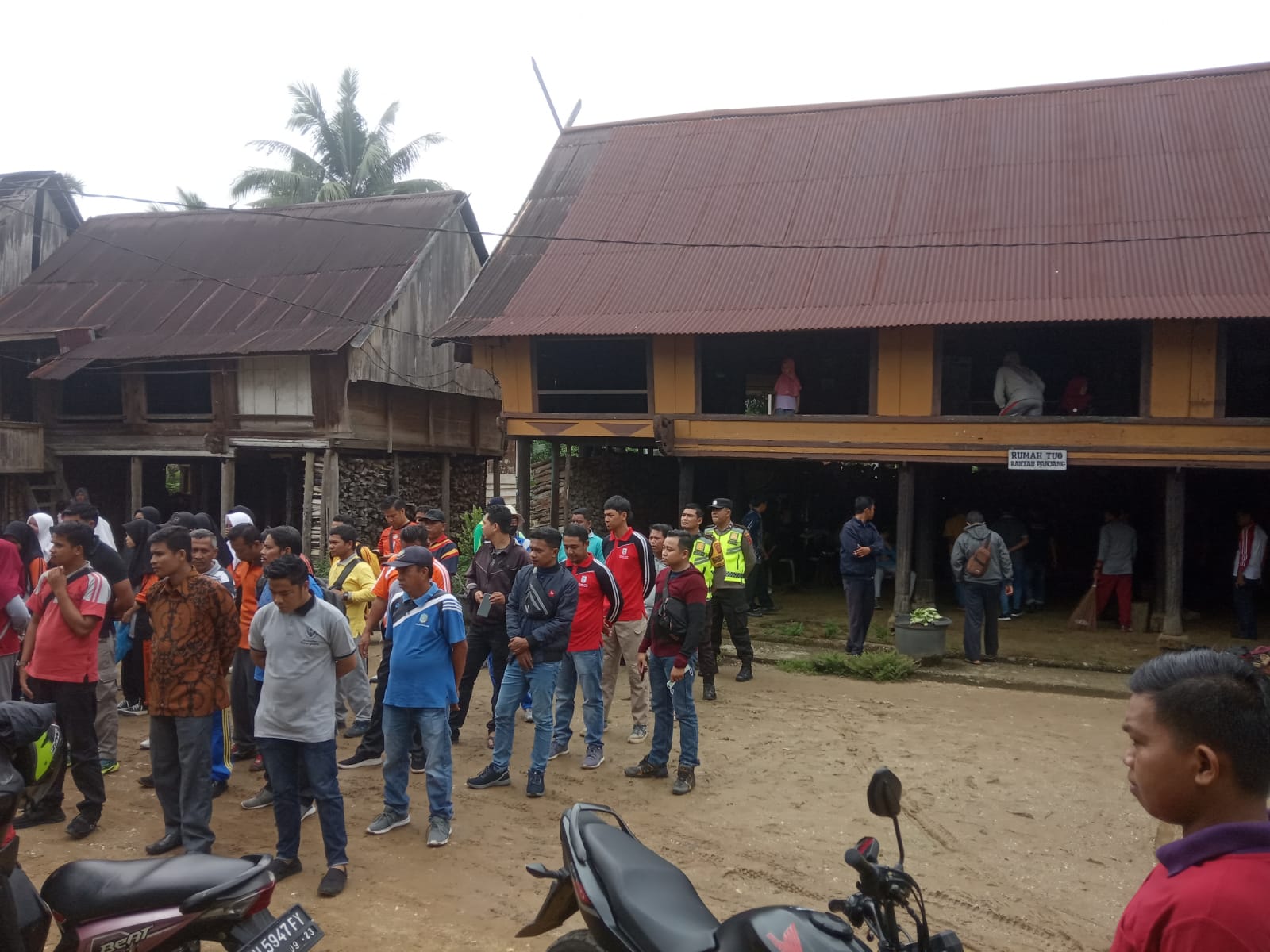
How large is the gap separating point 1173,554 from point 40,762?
12772 millimetres

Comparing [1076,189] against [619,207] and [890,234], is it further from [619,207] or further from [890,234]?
[619,207]

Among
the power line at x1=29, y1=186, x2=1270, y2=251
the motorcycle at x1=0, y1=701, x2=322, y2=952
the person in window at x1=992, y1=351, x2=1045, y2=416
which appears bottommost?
the motorcycle at x1=0, y1=701, x2=322, y2=952

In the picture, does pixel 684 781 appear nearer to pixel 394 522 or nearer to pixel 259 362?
pixel 394 522

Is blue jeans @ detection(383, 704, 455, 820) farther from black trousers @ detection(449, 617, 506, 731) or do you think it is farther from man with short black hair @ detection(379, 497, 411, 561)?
man with short black hair @ detection(379, 497, 411, 561)

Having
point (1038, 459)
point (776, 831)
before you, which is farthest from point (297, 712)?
point (1038, 459)

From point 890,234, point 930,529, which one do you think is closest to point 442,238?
point 890,234

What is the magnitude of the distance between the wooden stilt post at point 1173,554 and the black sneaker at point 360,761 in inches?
398

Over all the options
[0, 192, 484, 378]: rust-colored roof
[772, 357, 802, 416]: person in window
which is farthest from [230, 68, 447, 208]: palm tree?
[772, 357, 802, 416]: person in window

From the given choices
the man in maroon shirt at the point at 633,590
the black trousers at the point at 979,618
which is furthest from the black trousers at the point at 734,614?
the black trousers at the point at 979,618

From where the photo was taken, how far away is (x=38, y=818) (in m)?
5.88

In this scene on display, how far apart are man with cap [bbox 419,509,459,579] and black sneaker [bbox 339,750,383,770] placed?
1587mm

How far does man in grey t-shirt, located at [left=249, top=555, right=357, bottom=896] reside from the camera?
5070 mm

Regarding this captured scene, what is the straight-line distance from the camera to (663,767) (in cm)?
697

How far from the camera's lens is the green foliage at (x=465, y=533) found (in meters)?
16.8
